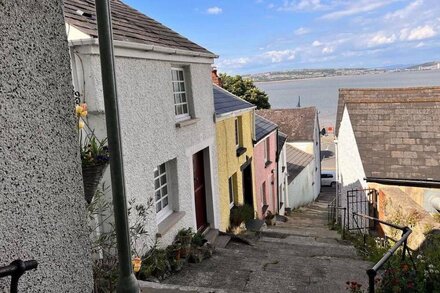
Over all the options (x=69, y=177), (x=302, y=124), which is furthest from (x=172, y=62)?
(x=302, y=124)

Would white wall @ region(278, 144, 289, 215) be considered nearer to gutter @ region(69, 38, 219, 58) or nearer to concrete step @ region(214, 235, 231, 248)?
concrete step @ region(214, 235, 231, 248)

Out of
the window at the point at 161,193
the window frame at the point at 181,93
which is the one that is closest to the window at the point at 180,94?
the window frame at the point at 181,93

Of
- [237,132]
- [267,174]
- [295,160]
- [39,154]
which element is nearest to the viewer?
[39,154]

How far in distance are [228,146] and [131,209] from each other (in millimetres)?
6434

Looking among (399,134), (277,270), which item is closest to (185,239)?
(277,270)

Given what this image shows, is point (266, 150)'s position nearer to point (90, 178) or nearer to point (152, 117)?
point (152, 117)

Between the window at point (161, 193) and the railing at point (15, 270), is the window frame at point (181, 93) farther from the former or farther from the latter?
the railing at point (15, 270)

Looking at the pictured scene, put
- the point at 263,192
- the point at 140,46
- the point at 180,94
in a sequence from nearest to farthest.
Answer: the point at 140,46, the point at 180,94, the point at 263,192

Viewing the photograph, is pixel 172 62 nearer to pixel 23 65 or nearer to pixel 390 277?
pixel 390 277

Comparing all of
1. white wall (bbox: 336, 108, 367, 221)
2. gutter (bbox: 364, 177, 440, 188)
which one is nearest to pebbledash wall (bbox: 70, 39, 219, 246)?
gutter (bbox: 364, 177, 440, 188)

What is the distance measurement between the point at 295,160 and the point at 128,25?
25.7 m

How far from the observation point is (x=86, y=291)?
229 centimetres

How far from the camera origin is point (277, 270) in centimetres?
756

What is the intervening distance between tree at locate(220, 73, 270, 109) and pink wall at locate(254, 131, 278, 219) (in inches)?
775
